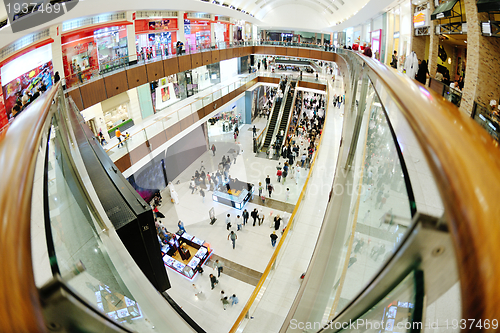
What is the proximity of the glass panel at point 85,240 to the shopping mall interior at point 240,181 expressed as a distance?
2cm

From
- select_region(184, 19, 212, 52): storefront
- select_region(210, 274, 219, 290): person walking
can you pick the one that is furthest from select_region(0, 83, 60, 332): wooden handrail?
select_region(184, 19, 212, 52): storefront

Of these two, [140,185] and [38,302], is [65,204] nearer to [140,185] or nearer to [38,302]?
[38,302]

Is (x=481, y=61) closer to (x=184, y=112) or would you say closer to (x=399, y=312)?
(x=399, y=312)

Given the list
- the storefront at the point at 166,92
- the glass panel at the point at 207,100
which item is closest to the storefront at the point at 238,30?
the storefront at the point at 166,92

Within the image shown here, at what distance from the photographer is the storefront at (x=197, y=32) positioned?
79.6ft

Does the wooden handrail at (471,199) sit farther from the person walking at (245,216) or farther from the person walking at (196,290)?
the person walking at (245,216)

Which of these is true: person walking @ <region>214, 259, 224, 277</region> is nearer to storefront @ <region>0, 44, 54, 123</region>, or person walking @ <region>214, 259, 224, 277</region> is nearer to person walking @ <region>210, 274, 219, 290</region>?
person walking @ <region>210, 274, 219, 290</region>

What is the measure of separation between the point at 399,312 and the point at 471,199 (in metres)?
0.70

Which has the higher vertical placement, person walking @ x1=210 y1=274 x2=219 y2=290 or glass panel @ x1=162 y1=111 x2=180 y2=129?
glass panel @ x1=162 y1=111 x2=180 y2=129

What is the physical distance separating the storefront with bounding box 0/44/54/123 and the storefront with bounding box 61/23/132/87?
1.07 m

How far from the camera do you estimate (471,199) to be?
1.45 ft

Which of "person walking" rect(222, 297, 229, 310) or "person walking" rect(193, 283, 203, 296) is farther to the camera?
"person walking" rect(193, 283, 203, 296)

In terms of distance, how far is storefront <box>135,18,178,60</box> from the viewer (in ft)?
61.8

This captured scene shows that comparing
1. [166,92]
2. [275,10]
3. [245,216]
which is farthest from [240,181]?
[275,10]
